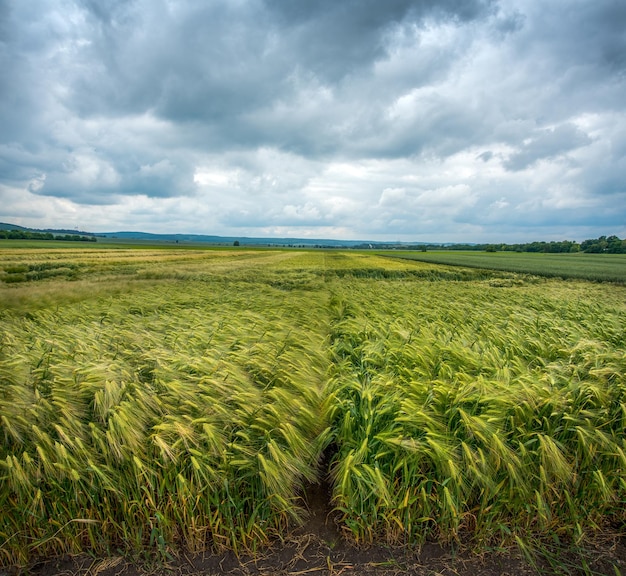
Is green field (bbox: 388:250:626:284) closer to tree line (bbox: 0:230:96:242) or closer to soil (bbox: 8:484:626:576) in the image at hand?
soil (bbox: 8:484:626:576)

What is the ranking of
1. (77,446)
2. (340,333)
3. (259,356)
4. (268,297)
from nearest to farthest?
(77,446) < (259,356) < (340,333) < (268,297)

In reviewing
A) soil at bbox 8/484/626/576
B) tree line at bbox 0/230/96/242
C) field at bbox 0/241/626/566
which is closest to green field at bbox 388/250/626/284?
field at bbox 0/241/626/566

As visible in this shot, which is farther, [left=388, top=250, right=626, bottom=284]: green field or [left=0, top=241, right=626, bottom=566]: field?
[left=388, top=250, right=626, bottom=284]: green field

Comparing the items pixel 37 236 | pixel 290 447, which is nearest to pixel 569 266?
pixel 290 447

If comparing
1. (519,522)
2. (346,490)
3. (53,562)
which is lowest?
(53,562)

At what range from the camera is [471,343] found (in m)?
4.67

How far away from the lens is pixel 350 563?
2.51 m

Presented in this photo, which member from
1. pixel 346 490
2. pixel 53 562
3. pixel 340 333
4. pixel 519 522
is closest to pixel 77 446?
pixel 53 562

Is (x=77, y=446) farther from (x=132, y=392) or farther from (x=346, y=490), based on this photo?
(x=346, y=490)

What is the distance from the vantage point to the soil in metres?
2.45

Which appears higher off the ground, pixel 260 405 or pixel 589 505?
pixel 260 405

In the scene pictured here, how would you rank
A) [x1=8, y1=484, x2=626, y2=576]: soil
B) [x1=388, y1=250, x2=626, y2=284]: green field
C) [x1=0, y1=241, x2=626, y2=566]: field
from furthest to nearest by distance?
[x1=388, y1=250, x2=626, y2=284]: green field < [x1=0, y1=241, x2=626, y2=566]: field < [x1=8, y1=484, x2=626, y2=576]: soil

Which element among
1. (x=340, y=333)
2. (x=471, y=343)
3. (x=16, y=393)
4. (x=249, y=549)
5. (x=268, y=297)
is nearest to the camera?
(x=249, y=549)

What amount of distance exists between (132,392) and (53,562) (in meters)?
1.28
